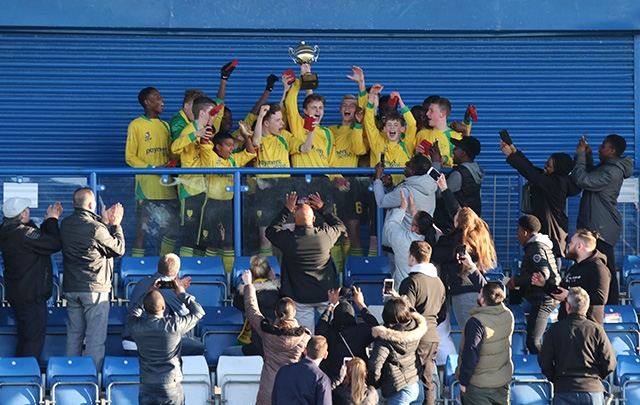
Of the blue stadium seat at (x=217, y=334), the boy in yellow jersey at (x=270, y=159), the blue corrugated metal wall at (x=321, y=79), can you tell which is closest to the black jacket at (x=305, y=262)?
the blue stadium seat at (x=217, y=334)

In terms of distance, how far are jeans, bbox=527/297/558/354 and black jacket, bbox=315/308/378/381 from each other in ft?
6.41

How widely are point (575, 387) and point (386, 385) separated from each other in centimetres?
158

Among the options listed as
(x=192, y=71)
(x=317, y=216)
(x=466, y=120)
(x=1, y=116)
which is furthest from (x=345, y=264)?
(x=1, y=116)

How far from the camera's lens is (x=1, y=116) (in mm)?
16328

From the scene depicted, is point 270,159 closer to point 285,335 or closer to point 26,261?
point 26,261

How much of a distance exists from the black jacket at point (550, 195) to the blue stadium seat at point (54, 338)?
191 inches

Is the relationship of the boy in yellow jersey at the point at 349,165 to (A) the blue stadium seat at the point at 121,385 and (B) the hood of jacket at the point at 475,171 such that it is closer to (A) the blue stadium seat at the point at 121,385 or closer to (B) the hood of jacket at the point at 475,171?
(B) the hood of jacket at the point at 475,171

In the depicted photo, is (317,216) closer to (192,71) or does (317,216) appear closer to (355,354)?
(355,354)

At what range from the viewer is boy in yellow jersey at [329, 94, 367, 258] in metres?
13.9

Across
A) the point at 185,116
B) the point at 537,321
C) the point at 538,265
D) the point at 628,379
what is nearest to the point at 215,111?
the point at 185,116

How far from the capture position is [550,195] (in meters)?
13.8

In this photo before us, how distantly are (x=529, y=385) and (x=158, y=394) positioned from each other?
335cm

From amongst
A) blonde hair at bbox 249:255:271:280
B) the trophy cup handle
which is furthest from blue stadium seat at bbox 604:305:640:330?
the trophy cup handle

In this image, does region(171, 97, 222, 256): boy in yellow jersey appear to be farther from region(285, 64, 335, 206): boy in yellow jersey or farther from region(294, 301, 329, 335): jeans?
region(294, 301, 329, 335): jeans
